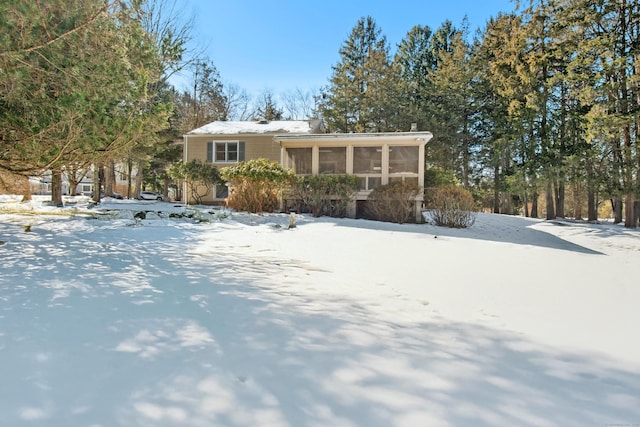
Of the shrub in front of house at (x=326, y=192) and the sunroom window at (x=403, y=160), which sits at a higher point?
the sunroom window at (x=403, y=160)

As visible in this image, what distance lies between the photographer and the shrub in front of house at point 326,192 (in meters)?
11.3

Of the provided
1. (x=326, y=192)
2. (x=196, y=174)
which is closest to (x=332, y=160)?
(x=326, y=192)

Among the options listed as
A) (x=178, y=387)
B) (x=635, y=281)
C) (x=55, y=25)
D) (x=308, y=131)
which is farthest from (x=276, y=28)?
(x=178, y=387)

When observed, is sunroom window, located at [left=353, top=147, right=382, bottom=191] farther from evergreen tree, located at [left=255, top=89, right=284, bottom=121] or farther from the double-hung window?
evergreen tree, located at [left=255, top=89, right=284, bottom=121]

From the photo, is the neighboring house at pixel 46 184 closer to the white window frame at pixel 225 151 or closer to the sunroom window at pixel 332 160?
the white window frame at pixel 225 151

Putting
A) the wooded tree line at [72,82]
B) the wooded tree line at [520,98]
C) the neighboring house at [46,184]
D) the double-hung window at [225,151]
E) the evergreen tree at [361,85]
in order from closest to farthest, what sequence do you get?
the wooded tree line at [72,82], the neighboring house at [46,184], the wooded tree line at [520,98], the double-hung window at [225,151], the evergreen tree at [361,85]

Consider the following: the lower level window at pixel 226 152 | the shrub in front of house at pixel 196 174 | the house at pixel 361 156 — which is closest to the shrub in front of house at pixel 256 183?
the house at pixel 361 156

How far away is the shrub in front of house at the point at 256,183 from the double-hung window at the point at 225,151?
6411 millimetres

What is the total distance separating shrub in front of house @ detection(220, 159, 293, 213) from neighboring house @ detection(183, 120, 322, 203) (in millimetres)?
6168

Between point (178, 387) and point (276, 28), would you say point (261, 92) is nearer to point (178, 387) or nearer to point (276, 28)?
point (276, 28)

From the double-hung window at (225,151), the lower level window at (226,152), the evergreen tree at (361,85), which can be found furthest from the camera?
the evergreen tree at (361,85)

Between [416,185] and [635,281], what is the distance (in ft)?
24.0

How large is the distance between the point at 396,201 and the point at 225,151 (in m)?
10.4

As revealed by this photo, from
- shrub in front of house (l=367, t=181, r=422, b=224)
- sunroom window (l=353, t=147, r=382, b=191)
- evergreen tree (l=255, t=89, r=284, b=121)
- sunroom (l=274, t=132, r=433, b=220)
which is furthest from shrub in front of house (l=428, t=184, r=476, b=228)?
evergreen tree (l=255, t=89, r=284, b=121)
